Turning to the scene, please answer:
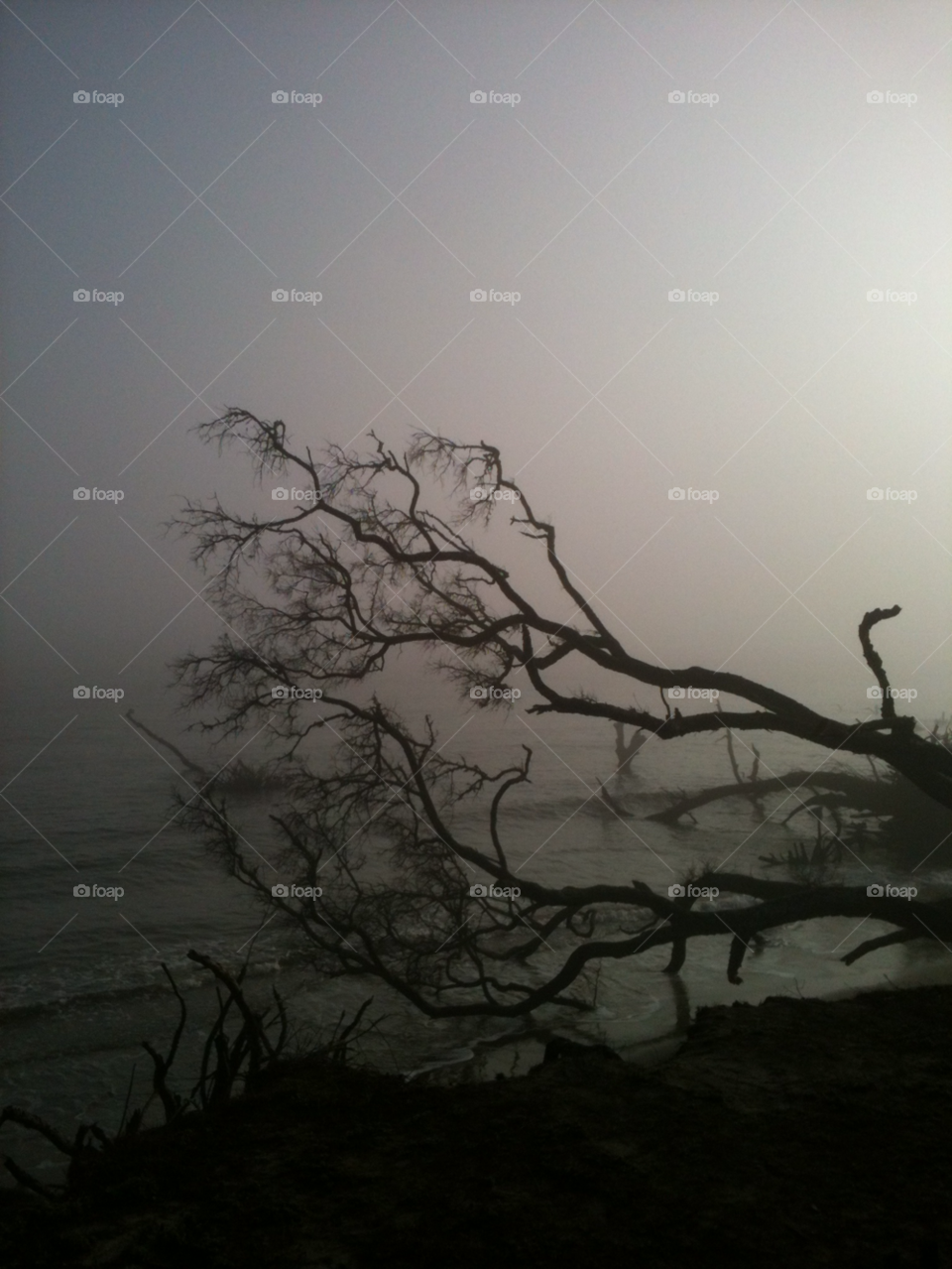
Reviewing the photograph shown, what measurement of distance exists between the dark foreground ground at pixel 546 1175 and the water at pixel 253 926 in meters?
1.94

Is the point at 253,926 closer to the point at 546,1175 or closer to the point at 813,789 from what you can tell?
the point at 546,1175

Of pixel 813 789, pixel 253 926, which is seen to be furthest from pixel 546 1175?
pixel 813 789

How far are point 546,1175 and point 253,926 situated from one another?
5.00m

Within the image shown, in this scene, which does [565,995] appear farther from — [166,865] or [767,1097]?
[166,865]

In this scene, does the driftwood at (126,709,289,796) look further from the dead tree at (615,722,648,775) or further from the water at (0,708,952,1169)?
the dead tree at (615,722,648,775)

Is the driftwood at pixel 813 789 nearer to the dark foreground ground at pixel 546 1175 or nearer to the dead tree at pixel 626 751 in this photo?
the dead tree at pixel 626 751

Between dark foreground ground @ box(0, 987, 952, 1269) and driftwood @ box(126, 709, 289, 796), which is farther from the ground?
driftwood @ box(126, 709, 289, 796)

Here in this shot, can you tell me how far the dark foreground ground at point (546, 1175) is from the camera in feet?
7.71

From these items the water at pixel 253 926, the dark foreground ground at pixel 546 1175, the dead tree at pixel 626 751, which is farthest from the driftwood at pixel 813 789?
the dark foreground ground at pixel 546 1175

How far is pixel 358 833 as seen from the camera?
242 inches

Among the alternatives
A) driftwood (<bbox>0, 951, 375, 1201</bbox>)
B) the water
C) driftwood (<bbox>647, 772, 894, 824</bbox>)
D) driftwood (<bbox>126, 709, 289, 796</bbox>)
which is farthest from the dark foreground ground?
driftwood (<bbox>647, 772, 894, 824</bbox>)

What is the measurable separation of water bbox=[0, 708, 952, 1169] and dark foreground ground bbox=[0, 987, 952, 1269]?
6.38 feet

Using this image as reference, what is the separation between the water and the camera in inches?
220

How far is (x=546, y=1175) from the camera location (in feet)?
8.74
